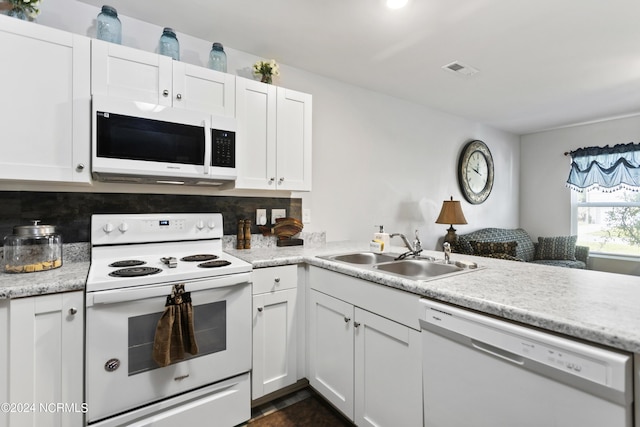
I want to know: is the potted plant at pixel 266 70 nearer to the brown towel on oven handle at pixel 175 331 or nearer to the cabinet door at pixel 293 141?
the cabinet door at pixel 293 141

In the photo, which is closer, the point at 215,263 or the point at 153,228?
the point at 215,263

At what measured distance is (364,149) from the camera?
10.2 ft

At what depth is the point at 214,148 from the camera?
6.26ft

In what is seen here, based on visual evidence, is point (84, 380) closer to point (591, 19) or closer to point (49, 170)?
point (49, 170)

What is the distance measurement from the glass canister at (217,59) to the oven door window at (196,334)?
59.6 inches

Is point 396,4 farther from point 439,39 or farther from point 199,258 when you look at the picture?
point 199,258

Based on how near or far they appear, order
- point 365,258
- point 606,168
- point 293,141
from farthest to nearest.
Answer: point 606,168 < point 293,141 < point 365,258

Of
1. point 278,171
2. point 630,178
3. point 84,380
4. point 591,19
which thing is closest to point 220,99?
point 278,171

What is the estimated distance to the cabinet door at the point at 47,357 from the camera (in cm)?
122

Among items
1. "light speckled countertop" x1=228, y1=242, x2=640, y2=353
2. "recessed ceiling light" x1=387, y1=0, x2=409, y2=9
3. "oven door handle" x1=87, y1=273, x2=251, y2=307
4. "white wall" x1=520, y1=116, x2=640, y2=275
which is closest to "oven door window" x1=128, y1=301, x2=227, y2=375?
"oven door handle" x1=87, y1=273, x2=251, y2=307

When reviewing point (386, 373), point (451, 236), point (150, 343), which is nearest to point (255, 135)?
point (150, 343)

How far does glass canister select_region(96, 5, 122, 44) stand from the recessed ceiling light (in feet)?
5.04

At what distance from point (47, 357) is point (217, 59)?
1.85m

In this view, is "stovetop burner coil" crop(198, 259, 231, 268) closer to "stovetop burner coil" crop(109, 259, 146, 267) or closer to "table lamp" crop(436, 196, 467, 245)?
"stovetop burner coil" crop(109, 259, 146, 267)
